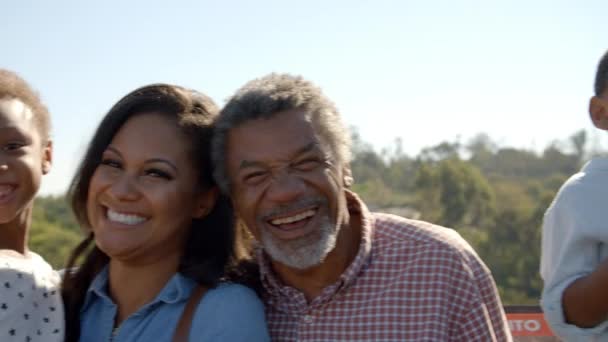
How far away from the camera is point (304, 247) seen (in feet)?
7.91

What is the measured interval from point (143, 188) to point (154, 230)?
0.51ft

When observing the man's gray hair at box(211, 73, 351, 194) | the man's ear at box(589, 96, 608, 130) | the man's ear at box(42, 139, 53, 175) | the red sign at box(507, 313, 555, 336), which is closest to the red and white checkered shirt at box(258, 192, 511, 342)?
the man's gray hair at box(211, 73, 351, 194)

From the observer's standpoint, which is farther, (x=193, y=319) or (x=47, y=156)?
(x=47, y=156)

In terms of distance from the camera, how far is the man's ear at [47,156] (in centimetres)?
286

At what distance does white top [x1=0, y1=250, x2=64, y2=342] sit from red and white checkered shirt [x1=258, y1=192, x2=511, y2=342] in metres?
0.73

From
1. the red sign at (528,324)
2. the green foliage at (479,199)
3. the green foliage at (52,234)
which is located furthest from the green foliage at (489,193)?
the red sign at (528,324)

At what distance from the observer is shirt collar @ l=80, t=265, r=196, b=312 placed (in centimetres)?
242

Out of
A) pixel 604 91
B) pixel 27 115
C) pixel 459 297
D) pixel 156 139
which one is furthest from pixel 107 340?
pixel 604 91

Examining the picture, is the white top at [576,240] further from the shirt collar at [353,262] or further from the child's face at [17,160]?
the child's face at [17,160]

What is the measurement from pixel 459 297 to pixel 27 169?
158 centimetres

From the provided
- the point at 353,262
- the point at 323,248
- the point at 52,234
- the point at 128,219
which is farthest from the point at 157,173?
the point at 52,234

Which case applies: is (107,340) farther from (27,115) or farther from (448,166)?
(448,166)

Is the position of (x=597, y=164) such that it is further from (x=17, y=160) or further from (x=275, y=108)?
(x=17, y=160)

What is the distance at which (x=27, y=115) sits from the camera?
2.75 m
